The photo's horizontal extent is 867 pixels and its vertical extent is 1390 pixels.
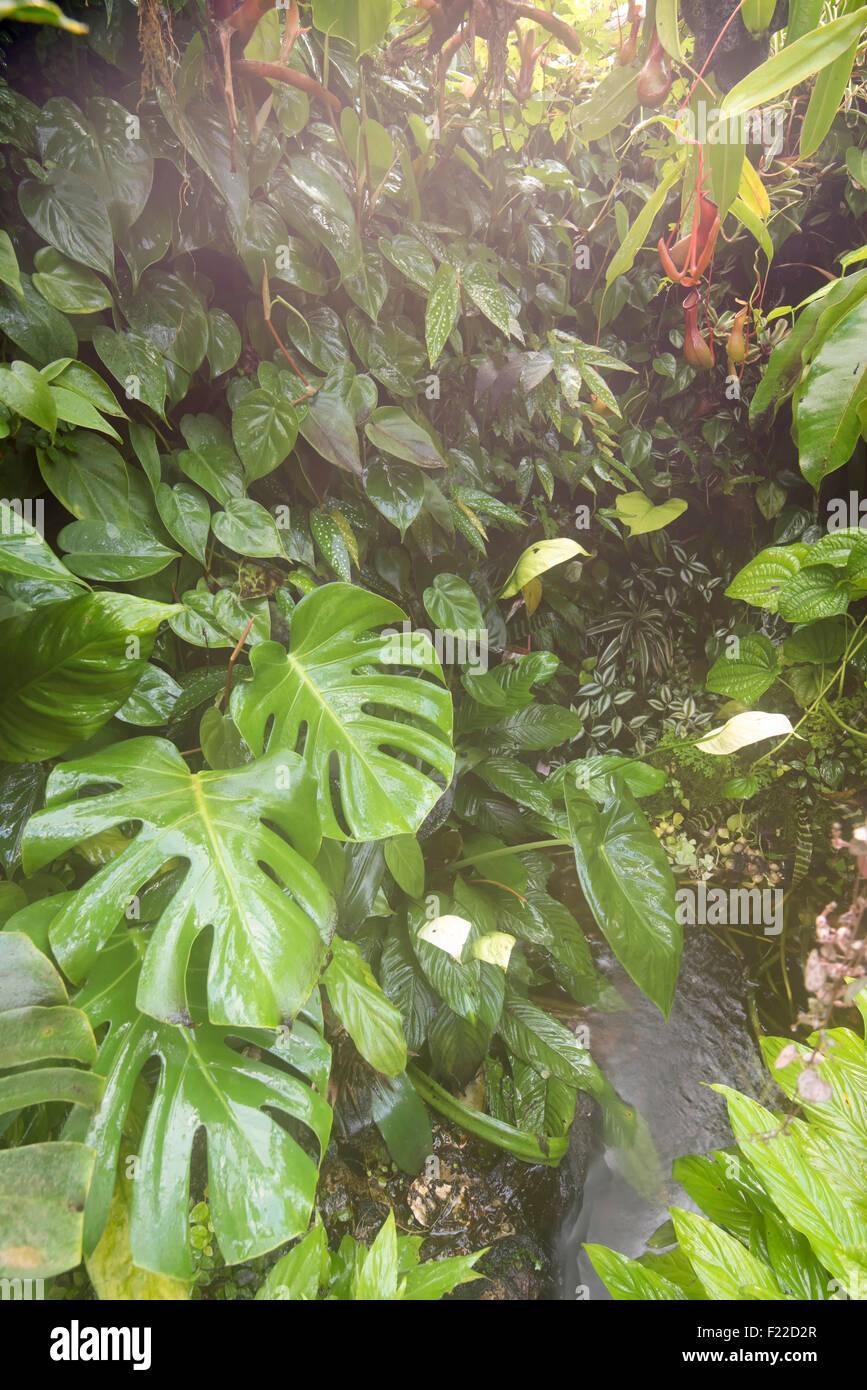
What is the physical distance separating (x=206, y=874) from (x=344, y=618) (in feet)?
1.35

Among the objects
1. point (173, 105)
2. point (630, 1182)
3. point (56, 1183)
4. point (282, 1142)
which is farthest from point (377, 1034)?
point (173, 105)

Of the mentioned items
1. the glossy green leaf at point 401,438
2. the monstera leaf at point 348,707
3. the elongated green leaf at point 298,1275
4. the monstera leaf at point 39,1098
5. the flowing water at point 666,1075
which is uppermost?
the glossy green leaf at point 401,438

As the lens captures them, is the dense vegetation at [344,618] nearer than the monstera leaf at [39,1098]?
No

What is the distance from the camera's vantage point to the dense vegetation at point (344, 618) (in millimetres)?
672

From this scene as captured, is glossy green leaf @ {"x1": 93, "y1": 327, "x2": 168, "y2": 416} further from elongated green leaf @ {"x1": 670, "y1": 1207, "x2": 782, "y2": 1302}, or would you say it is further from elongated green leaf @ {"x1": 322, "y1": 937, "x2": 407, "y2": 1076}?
elongated green leaf @ {"x1": 670, "y1": 1207, "x2": 782, "y2": 1302}

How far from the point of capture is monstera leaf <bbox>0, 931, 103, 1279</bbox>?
1.80 feet

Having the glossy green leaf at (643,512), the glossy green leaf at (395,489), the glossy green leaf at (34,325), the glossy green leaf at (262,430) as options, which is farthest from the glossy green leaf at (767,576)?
the glossy green leaf at (34,325)

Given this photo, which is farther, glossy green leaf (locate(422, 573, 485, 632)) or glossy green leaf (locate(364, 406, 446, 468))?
glossy green leaf (locate(422, 573, 485, 632))

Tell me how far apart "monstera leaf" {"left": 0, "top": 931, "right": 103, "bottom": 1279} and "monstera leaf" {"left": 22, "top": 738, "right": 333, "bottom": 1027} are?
4 centimetres

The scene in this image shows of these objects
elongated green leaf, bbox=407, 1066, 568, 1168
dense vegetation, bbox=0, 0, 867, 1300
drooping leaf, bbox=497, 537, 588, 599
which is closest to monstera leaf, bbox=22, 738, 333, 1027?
dense vegetation, bbox=0, 0, 867, 1300

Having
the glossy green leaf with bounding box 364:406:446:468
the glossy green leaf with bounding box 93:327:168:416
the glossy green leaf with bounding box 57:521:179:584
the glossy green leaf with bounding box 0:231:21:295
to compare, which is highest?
the glossy green leaf with bounding box 0:231:21:295

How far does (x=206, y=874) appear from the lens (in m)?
0.72

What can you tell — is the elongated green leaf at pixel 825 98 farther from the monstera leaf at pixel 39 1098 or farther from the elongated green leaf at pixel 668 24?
the monstera leaf at pixel 39 1098

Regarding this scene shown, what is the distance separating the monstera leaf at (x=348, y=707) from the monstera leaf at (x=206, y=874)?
80 millimetres
